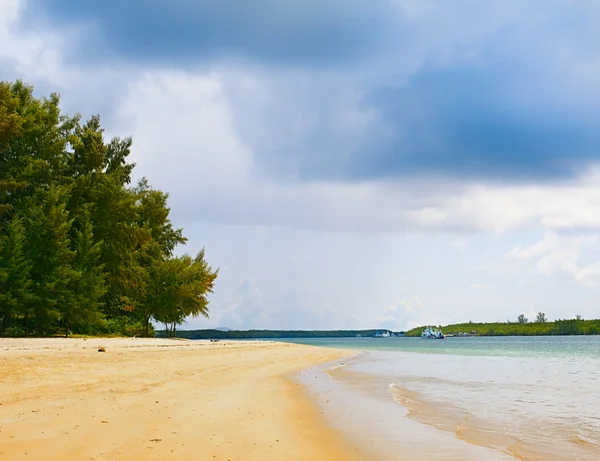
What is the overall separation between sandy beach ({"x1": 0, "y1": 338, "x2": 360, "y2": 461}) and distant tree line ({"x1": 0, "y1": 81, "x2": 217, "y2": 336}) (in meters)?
27.7

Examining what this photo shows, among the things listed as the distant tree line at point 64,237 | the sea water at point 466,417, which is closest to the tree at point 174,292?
the distant tree line at point 64,237

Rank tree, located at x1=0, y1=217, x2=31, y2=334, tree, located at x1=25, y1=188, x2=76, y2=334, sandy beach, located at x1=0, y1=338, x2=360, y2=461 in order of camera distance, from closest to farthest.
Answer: sandy beach, located at x1=0, y1=338, x2=360, y2=461 < tree, located at x1=0, y1=217, x2=31, y2=334 < tree, located at x1=25, y1=188, x2=76, y2=334

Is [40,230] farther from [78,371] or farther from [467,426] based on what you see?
[467,426]

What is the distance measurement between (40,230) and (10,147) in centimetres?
912

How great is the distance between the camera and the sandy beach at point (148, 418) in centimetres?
960

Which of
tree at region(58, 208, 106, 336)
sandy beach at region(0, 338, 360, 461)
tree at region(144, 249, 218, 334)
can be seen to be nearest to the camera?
sandy beach at region(0, 338, 360, 461)

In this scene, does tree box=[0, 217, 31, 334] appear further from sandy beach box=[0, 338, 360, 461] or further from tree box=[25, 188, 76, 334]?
sandy beach box=[0, 338, 360, 461]

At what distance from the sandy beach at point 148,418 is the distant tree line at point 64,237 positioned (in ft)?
90.9

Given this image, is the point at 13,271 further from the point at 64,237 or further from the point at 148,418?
the point at 148,418

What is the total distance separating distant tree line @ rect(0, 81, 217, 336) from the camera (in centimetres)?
4756

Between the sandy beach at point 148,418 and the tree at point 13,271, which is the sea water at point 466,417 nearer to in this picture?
the sandy beach at point 148,418

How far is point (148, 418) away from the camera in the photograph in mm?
12406

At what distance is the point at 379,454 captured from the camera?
35.3 ft

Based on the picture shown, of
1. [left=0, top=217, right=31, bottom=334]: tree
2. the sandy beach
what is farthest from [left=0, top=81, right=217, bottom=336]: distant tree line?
the sandy beach
